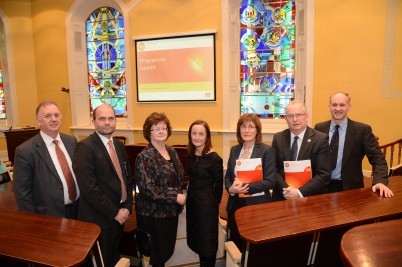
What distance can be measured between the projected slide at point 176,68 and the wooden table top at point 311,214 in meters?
3.81

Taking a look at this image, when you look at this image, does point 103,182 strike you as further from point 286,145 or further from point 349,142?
point 349,142

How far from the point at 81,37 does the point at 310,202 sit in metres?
6.18

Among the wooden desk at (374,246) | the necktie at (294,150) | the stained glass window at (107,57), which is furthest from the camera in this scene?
the stained glass window at (107,57)

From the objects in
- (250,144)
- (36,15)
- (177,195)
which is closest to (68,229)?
(177,195)

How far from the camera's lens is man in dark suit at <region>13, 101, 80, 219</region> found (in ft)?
6.14

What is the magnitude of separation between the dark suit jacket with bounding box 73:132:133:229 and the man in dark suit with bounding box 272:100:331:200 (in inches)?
45.6

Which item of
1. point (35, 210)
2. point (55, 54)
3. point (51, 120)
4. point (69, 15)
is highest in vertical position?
point (69, 15)

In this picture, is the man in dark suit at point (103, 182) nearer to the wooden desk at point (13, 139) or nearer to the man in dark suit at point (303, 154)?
the man in dark suit at point (303, 154)

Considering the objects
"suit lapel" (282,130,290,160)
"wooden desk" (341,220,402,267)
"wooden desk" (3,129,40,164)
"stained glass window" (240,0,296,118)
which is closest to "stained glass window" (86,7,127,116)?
"wooden desk" (3,129,40,164)

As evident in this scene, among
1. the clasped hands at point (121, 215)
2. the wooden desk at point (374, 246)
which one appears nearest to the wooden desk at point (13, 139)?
the clasped hands at point (121, 215)

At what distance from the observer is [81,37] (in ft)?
20.8

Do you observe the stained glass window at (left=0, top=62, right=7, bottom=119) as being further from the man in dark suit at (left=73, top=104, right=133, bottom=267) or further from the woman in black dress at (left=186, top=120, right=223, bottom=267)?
the woman in black dress at (left=186, top=120, right=223, bottom=267)

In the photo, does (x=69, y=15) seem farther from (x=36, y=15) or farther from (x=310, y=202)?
(x=310, y=202)

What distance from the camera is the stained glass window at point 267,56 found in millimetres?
5266
